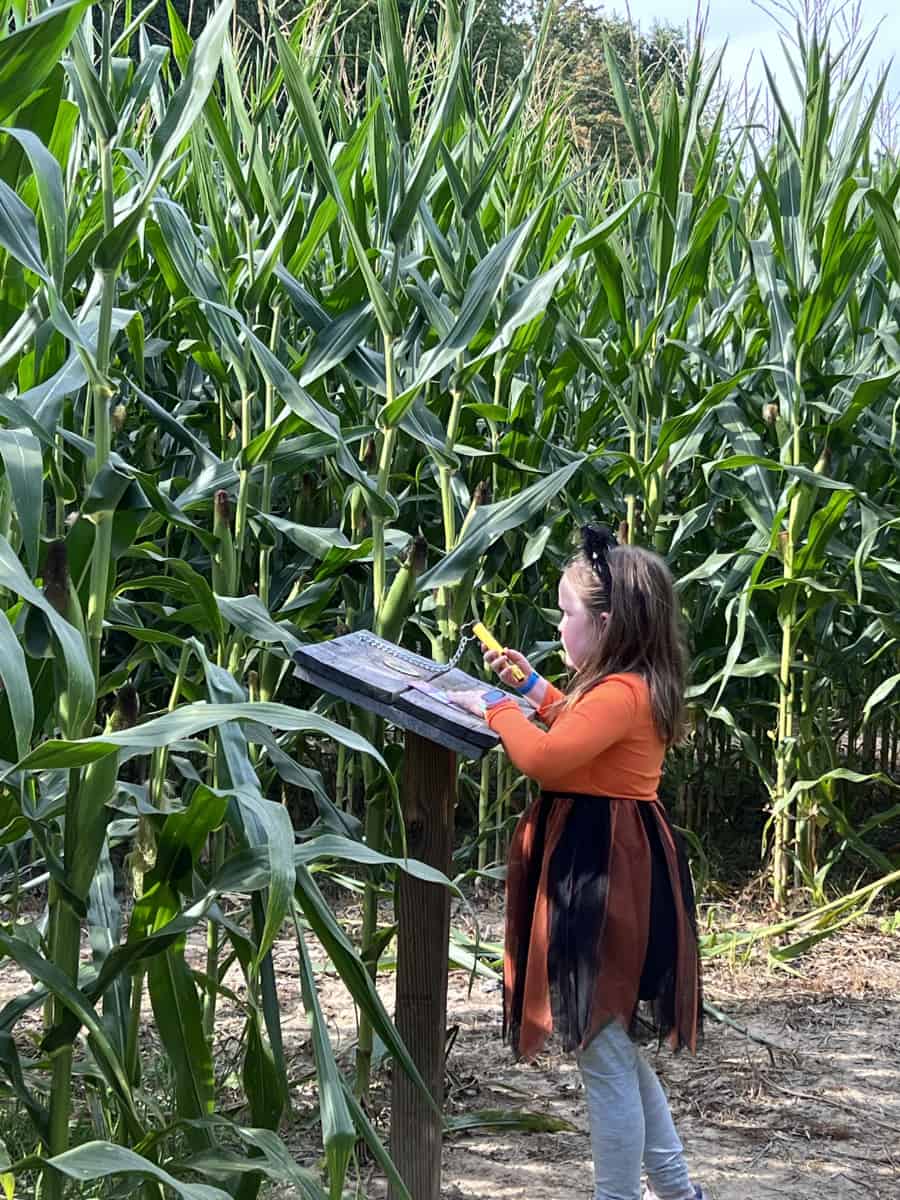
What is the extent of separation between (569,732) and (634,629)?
265 millimetres

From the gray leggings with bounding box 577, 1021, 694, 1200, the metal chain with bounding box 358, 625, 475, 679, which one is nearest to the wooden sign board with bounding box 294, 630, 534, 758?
the metal chain with bounding box 358, 625, 475, 679

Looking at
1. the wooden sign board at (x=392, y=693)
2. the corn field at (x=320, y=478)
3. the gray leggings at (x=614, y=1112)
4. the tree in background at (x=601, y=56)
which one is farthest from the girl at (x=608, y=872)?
the tree in background at (x=601, y=56)

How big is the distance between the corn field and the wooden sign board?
3.8 inches

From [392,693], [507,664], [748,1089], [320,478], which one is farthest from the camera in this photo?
[320,478]

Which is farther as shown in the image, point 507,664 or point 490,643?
point 507,664

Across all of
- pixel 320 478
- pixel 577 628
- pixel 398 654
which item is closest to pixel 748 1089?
pixel 577 628

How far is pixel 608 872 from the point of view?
7.92 feet

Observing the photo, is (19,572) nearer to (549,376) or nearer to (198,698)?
(198,698)

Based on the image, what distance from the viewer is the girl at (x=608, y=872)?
237cm

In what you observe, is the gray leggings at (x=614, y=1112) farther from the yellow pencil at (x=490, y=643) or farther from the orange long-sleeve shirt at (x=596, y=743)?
the yellow pencil at (x=490, y=643)

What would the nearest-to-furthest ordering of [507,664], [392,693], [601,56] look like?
[392,693]
[507,664]
[601,56]

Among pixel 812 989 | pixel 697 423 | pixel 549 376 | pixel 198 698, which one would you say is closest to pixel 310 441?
pixel 198 698

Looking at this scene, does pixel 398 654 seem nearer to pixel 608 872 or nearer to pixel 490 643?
pixel 490 643

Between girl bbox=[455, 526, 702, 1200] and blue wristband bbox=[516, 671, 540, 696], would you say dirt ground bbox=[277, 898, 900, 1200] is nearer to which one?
girl bbox=[455, 526, 702, 1200]
